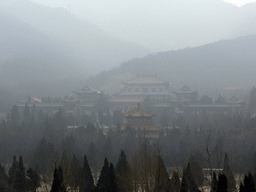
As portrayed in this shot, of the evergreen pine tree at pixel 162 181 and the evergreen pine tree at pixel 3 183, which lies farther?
the evergreen pine tree at pixel 3 183

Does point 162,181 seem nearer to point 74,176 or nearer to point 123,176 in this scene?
point 123,176

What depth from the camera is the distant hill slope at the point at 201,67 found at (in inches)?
2840

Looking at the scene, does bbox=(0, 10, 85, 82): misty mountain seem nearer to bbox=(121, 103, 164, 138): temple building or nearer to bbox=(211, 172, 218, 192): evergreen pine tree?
bbox=(121, 103, 164, 138): temple building

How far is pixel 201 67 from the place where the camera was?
79562 millimetres

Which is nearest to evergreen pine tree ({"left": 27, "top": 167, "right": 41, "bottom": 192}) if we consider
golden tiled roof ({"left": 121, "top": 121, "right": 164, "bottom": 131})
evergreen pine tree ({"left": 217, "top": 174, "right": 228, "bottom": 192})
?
evergreen pine tree ({"left": 217, "top": 174, "right": 228, "bottom": 192})

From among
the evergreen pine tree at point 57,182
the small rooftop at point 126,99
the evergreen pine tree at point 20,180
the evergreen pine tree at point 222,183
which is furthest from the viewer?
the small rooftop at point 126,99

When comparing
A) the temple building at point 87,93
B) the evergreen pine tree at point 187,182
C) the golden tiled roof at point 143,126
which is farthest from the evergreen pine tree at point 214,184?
the temple building at point 87,93

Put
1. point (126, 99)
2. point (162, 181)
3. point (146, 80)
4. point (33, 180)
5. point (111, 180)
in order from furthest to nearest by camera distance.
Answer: point (146, 80) < point (126, 99) < point (33, 180) < point (111, 180) < point (162, 181)

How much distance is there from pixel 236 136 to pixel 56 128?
11.2 m

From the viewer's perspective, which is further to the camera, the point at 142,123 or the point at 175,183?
the point at 142,123

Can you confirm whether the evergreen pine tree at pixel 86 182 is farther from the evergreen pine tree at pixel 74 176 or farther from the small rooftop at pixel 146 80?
the small rooftop at pixel 146 80

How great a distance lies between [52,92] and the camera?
71.9m

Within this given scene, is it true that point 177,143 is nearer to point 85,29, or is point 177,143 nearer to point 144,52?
point 144,52

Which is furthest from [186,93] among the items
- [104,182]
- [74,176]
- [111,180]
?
[111,180]
